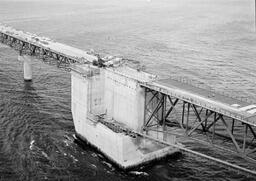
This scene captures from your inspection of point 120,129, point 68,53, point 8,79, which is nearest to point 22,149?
point 120,129

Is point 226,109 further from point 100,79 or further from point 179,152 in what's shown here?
point 100,79

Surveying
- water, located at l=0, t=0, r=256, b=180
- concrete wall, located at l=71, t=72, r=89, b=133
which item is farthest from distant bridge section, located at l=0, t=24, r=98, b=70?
water, located at l=0, t=0, r=256, b=180

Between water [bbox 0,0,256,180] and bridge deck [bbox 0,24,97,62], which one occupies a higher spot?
bridge deck [bbox 0,24,97,62]

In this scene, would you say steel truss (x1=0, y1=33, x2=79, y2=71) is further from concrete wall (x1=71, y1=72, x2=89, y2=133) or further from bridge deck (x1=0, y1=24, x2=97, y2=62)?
concrete wall (x1=71, y1=72, x2=89, y2=133)

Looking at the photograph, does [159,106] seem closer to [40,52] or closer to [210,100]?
[210,100]

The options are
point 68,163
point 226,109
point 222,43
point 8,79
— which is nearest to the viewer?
point 226,109

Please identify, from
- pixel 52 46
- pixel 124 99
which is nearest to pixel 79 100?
pixel 124 99

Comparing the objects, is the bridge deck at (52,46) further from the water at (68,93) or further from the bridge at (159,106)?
the water at (68,93)
